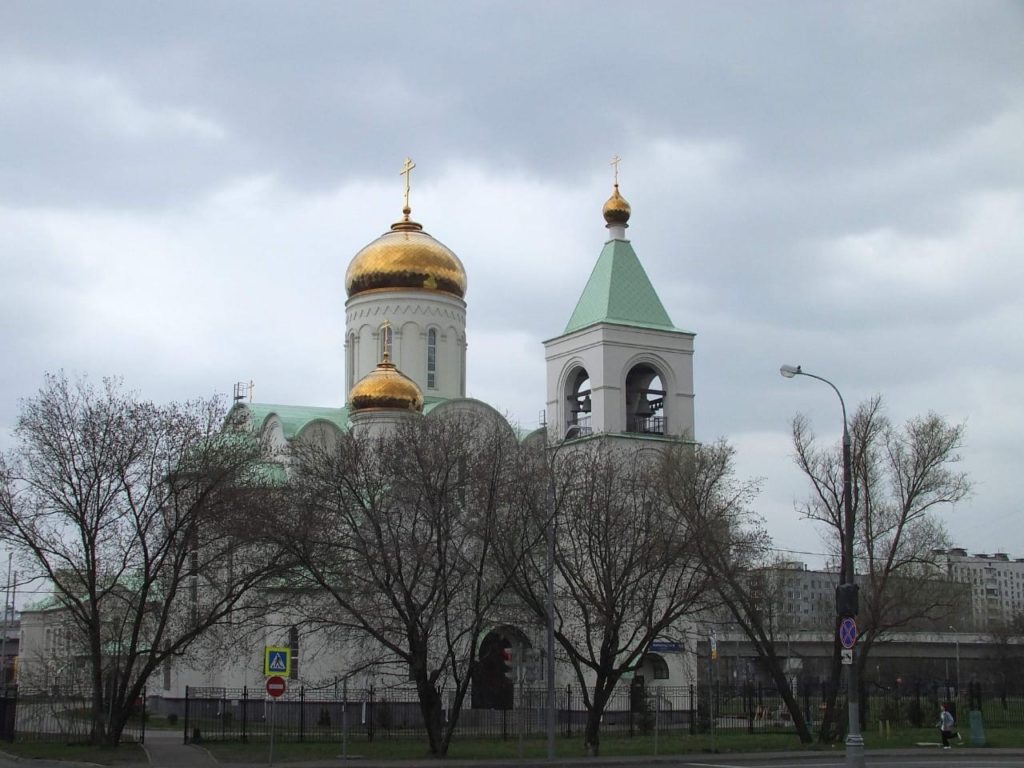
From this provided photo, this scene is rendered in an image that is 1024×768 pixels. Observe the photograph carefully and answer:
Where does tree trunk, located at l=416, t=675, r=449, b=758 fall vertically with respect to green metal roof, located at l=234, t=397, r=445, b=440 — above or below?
below

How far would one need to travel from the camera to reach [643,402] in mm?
45094

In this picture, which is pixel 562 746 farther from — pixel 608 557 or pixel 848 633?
pixel 848 633

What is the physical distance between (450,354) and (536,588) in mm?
20885

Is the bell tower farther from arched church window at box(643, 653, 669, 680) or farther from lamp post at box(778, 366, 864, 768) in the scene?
lamp post at box(778, 366, 864, 768)

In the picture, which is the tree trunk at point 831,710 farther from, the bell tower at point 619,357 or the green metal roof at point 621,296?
the green metal roof at point 621,296

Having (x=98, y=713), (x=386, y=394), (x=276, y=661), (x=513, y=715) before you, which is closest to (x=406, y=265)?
(x=386, y=394)

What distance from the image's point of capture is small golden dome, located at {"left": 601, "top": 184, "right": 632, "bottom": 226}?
146 feet

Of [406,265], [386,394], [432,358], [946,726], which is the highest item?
[406,265]

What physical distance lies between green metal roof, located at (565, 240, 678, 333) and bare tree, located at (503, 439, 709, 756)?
13.7m

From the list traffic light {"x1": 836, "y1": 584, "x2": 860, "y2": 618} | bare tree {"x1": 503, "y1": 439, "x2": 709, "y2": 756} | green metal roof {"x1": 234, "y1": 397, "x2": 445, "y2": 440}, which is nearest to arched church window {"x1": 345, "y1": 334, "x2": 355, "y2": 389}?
green metal roof {"x1": 234, "y1": 397, "x2": 445, "y2": 440}

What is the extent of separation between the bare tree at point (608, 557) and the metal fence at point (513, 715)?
13.4 feet

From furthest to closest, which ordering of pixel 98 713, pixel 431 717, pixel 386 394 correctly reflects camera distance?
pixel 386 394 → pixel 98 713 → pixel 431 717

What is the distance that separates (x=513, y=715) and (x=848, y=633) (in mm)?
19245

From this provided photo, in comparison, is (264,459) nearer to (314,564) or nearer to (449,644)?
(314,564)
